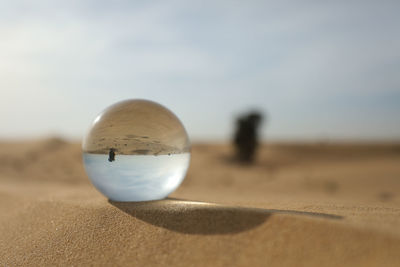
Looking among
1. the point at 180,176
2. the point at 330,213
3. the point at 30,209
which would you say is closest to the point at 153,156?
the point at 180,176

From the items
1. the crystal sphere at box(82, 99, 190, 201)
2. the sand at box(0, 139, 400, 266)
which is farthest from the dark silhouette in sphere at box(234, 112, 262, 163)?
the crystal sphere at box(82, 99, 190, 201)

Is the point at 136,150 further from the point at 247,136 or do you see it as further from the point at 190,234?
the point at 247,136

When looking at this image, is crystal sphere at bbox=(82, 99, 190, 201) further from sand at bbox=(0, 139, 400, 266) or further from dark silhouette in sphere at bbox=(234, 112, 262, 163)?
dark silhouette in sphere at bbox=(234, 112, 262, 163)

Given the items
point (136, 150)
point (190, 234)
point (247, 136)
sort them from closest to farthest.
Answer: point (190, 234) < point (136, 150) < point (247, 136)

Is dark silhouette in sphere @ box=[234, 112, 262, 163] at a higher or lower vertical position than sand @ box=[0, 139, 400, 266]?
higher

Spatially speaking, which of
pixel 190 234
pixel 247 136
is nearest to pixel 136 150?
pixel 190 234

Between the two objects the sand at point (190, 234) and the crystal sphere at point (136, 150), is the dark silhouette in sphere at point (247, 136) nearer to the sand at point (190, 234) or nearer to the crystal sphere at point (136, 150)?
the sand at point (190, 234)

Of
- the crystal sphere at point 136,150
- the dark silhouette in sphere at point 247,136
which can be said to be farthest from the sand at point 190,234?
the dark silhouette in sphere at point 247,136
